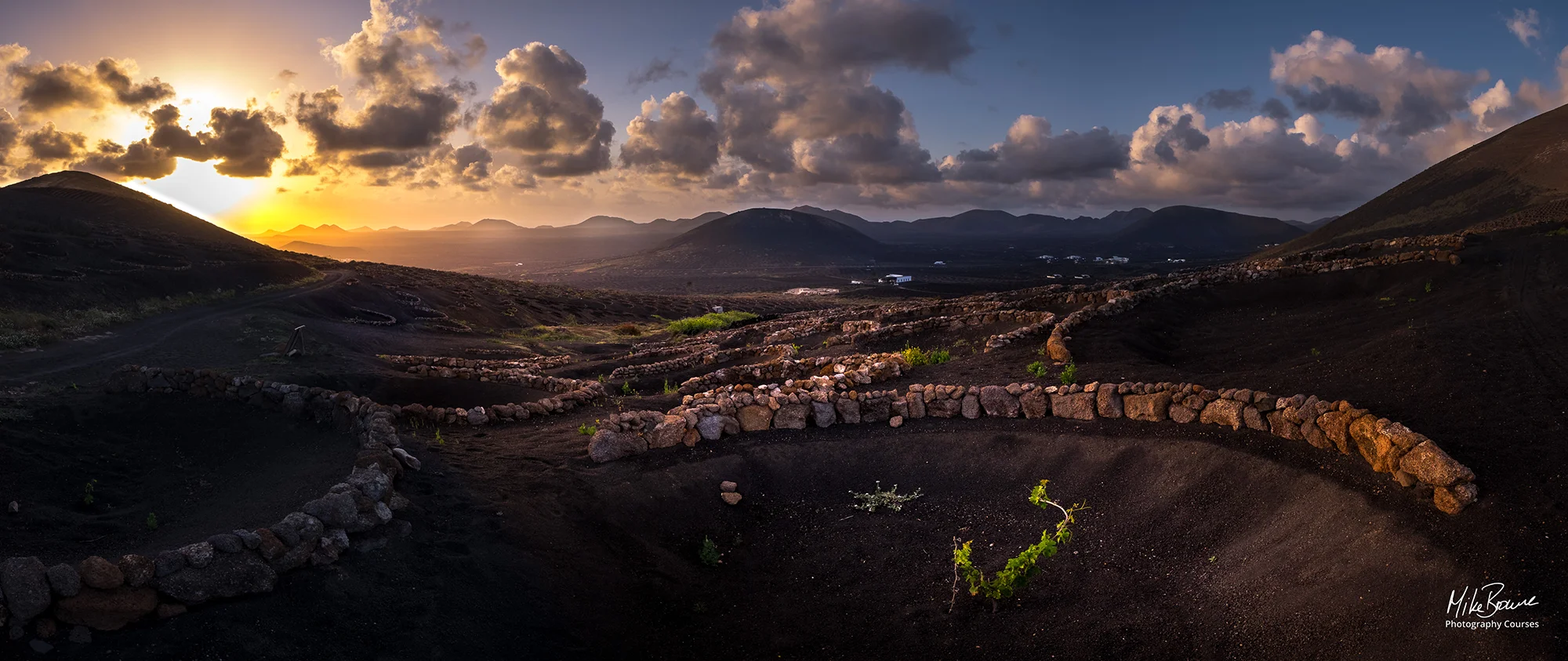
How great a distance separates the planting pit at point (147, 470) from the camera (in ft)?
26.9

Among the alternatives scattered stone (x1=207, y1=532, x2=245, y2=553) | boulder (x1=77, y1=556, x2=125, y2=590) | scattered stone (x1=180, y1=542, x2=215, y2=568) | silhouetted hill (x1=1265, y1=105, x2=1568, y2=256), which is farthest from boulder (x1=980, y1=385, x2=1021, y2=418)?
silhouetted hill (x1=1265, y1=105, x2=1568, y2=256)

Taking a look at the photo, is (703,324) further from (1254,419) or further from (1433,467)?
(1433,467)

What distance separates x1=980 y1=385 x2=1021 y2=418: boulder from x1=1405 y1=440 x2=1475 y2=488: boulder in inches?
182

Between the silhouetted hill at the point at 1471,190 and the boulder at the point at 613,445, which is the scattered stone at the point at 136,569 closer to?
the boulder at the point at 613,445

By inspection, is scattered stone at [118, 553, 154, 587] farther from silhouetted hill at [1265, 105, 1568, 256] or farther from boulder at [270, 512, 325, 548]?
silhouetted hill at [1265, 105, 1568, 256]

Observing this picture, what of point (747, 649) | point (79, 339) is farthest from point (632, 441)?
point (79, 339)

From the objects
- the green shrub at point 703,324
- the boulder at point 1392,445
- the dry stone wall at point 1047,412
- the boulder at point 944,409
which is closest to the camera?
the boulder at point 1392,445

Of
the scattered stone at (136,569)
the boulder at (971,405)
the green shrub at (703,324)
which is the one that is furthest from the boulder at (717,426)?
the green shrub at (703,324)

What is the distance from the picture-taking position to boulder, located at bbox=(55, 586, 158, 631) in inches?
209

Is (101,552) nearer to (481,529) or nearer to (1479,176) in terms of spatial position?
(481,529)

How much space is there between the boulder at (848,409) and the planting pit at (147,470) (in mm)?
7035

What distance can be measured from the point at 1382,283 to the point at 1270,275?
9.27 ft

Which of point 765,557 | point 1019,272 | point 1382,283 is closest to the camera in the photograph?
point 765,557

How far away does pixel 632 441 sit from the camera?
10.3 meters
